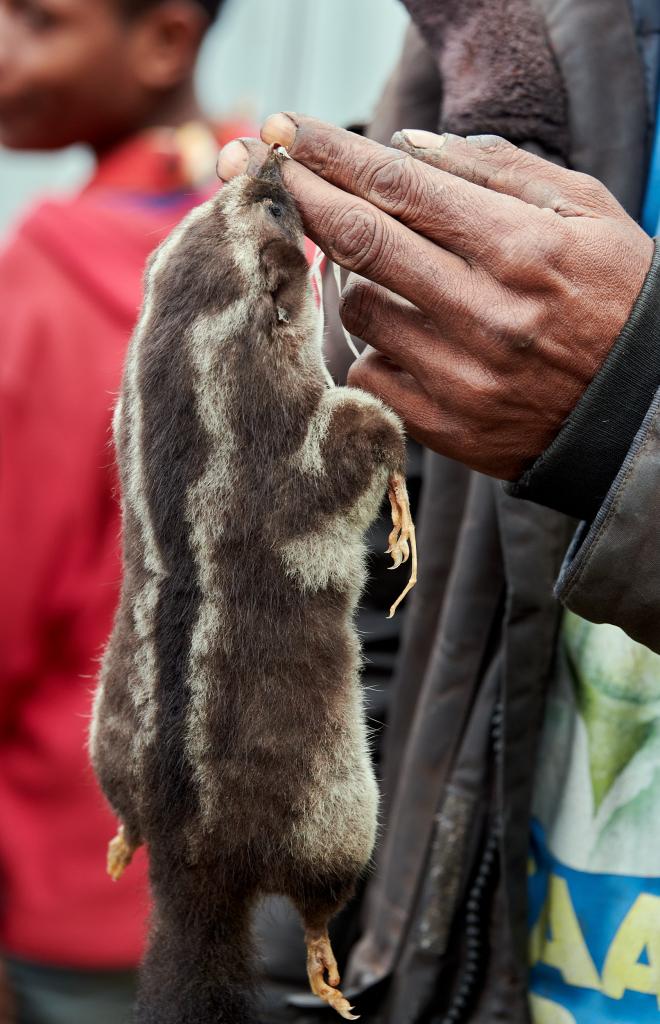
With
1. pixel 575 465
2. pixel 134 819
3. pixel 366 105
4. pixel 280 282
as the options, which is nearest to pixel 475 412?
pixel 575 465

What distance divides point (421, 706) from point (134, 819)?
1.50 feet

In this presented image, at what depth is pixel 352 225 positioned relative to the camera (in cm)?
98

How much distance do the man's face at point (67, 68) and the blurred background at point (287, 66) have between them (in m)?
1.27

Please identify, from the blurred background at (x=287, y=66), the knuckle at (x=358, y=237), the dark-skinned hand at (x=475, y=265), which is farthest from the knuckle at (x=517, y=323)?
the blurred background at (x=287, y=66)

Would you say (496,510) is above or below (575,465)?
below

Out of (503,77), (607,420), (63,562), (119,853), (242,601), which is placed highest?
(503,77)

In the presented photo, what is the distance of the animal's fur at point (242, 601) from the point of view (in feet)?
3.27

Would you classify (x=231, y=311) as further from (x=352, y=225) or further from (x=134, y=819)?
(x=134, y=819)

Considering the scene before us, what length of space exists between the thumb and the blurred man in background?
1.27 metres

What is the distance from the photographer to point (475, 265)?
99 centimetres

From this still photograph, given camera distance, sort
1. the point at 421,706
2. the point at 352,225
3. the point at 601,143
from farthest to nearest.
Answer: the point at 421,706, the point at 601,143, the point at 352,225

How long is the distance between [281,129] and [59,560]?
4.82ft

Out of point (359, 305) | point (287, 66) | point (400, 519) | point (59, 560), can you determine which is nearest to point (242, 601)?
point (400, 519)

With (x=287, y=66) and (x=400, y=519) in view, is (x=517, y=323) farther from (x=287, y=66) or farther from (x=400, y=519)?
(x=287, y=66)
